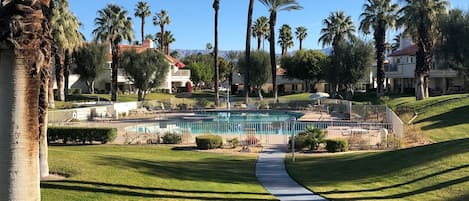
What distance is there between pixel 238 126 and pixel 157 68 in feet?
104

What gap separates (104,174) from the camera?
42.3 feet

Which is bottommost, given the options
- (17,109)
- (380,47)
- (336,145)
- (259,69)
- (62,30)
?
(336,145)

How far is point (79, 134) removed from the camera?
A: 2681 centimetres

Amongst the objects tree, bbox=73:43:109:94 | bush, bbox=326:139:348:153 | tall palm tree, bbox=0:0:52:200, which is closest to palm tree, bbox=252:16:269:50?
tree, bbox=73:43:109:94

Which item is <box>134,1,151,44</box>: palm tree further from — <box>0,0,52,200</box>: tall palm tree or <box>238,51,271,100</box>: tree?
<box>0,0,52,200</box>: tall palm tree

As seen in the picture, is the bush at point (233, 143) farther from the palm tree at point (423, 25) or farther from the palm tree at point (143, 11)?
the palm tree at point (143, 11)

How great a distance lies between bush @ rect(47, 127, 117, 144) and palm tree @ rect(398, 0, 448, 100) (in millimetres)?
31808

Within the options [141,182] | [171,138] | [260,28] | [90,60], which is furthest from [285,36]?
[141,182]

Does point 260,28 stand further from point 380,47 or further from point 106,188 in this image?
point 106,188

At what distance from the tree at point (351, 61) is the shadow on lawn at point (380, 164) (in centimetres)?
3908

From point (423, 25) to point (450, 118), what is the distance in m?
14.3

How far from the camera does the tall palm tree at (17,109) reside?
21.7ft

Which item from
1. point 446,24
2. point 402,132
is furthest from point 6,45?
point 446,24

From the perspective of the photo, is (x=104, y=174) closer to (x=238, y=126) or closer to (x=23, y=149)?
(x=23, y=149)
